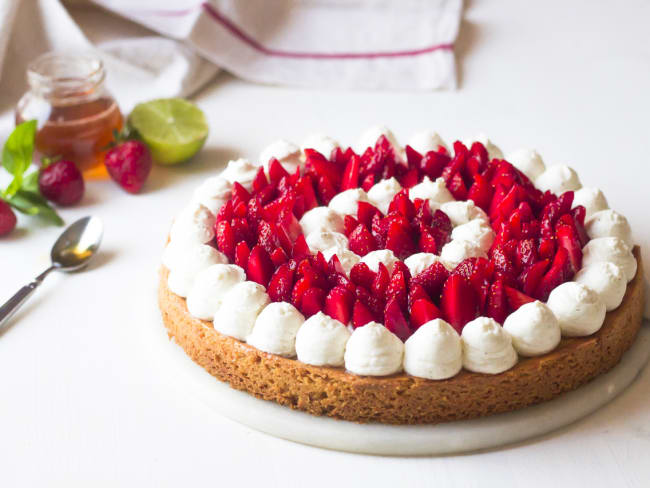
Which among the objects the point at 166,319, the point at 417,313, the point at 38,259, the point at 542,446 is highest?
the point at 417,313

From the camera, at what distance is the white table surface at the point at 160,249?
2.12m

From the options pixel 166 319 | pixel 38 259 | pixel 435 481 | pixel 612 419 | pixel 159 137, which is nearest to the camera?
pixel 435 481

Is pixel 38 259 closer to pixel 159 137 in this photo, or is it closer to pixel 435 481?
pixel 159 137

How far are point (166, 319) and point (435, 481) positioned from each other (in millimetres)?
850

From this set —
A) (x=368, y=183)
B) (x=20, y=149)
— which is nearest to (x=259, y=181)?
(x=368, y=183)

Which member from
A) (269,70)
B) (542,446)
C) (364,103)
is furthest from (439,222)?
(269,70)

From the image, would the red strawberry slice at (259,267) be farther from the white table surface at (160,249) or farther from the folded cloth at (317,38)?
the folded cloth at (317,38)

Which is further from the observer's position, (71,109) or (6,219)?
(71,109)

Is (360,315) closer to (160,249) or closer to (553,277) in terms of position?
(553,277)

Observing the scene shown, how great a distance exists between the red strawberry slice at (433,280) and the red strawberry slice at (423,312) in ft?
0.28

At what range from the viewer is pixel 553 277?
225cm

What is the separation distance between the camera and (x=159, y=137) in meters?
3.43

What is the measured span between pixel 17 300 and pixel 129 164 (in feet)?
2.38

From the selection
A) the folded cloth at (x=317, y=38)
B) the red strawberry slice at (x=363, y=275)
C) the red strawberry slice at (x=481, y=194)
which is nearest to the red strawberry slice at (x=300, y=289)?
the red strawberry slice at (x=363, y=275)
